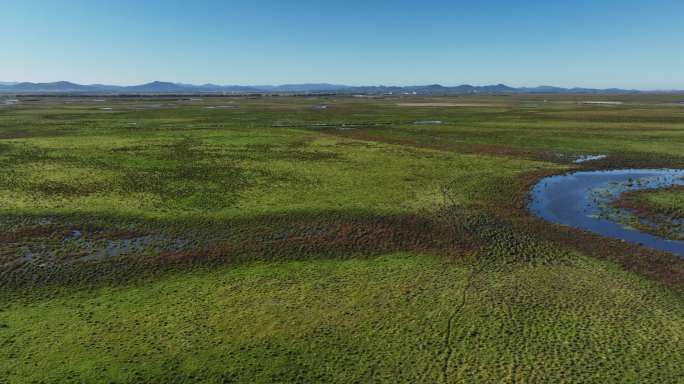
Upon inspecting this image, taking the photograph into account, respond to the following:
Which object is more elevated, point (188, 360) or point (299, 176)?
point (299, 176)

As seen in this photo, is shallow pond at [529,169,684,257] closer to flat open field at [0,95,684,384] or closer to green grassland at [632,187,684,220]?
green grassland at [632,187,684,220]

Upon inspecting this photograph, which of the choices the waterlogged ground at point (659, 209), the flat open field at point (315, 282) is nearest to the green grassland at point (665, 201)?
the waterlogged ground at point (659, 209)

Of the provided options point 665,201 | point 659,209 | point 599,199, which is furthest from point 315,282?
point 665,201

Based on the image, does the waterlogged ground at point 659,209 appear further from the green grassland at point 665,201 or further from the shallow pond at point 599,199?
the shallow pond at point 599,199

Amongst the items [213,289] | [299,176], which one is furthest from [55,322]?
[299,176]

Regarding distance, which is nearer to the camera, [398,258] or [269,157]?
[398,258]

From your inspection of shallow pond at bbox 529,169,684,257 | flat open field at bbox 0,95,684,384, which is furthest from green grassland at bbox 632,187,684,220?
flat open field at bbox 0,95,684,384

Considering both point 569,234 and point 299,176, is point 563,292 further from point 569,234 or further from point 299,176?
point 299,176
